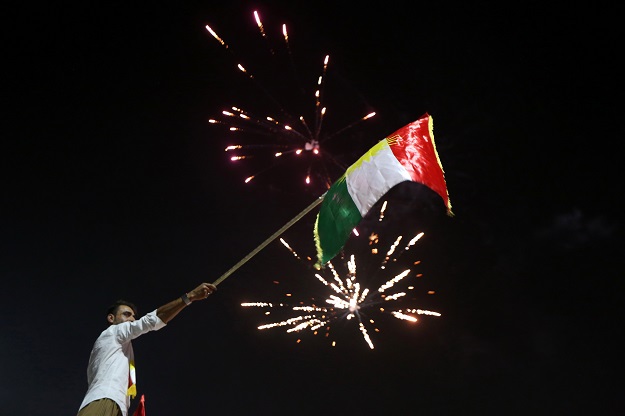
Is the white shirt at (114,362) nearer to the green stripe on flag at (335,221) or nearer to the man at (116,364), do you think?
the man at (116,364)

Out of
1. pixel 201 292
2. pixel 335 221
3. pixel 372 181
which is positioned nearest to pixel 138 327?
pixel 201 292

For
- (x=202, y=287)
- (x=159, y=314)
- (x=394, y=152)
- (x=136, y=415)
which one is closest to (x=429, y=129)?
(x=394, y=152)

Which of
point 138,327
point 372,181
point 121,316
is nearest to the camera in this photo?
point 138,327

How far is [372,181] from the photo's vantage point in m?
7.48

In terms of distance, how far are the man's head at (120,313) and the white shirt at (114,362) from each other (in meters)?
0.35

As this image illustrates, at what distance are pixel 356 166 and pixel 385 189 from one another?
0.71 metres

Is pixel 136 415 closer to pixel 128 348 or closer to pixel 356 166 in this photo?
pixel 128 348

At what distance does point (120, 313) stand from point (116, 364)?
35.3 inches

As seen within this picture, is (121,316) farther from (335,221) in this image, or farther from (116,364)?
(335,221)

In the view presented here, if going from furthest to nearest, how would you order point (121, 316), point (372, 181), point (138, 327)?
point (372, 181) < point (121, 316) < point (138, 327)

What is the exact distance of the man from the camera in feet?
16.3

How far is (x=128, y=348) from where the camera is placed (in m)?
5.60

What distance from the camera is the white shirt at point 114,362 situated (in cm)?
507

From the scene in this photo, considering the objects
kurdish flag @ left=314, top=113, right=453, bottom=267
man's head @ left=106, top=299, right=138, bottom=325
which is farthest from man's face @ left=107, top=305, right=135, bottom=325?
kurdish flag @ left=314, top=113, right=453, bottom=267
